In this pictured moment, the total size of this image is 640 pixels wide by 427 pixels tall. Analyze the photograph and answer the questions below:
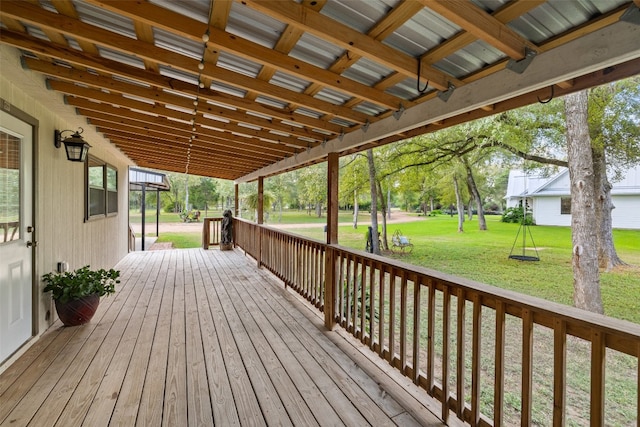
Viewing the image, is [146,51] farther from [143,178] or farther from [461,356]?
[143,178]

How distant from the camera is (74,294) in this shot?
3.18 meters

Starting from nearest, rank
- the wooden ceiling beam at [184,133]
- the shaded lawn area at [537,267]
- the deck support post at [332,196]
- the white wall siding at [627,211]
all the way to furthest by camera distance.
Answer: the deck support post at [332,196] < the wooden ceiling beam at [184,133] < the shaded lawn area at [537,267] < the white wall siding at [627,211]

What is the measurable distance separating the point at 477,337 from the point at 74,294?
369cm

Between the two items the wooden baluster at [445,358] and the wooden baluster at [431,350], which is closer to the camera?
the wooden baluster at [445,358]

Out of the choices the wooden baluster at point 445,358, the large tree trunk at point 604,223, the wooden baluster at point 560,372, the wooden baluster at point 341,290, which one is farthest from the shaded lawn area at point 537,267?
the wooden baluster at point 560,372

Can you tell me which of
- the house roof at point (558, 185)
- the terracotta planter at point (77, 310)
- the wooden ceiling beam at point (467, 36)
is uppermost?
the house roof at point (558, 185)

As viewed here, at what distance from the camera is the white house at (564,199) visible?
14.9 metres

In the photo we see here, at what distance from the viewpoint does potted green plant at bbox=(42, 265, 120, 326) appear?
10.3 ft

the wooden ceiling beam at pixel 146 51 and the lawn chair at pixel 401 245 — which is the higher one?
the wooden ceiling beam at pixel 146 51

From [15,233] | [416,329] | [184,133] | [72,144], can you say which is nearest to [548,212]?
[416,329]

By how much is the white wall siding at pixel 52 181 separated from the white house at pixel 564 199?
15.6m

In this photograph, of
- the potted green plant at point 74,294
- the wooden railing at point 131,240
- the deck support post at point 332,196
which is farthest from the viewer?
the wooden railing at point 131,240

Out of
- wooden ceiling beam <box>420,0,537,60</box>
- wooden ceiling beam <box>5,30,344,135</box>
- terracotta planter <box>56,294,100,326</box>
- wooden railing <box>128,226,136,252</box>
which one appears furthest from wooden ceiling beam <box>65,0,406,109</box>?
wooden railing <box>128,226,136,252</box>

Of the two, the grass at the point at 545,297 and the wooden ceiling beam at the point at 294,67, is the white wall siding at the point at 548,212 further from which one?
the wooden ceiling beam at the point at 294,67
